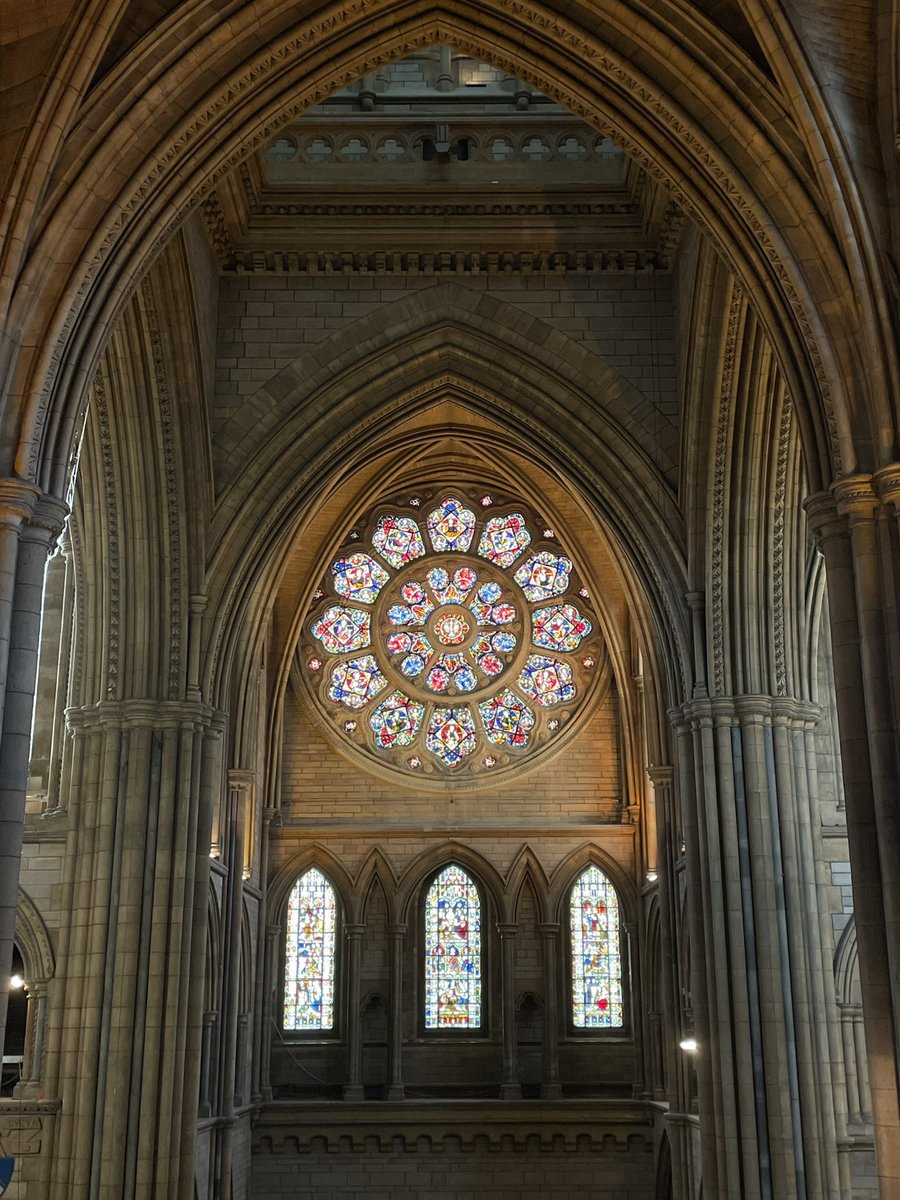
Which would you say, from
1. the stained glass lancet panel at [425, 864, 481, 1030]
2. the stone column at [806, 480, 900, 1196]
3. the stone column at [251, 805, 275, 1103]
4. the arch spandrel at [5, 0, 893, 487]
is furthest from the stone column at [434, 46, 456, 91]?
the stained glass lancet panel at [425, 864, 481, 1030]

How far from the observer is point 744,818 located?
14828 mm

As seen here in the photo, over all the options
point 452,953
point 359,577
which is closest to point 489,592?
point 359,577

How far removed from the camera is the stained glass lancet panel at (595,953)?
856 inches

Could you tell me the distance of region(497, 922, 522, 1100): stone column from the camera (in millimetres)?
20875

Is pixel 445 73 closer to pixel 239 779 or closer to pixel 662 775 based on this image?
pixel 662 775

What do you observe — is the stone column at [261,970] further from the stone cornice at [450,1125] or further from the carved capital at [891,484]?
the carved capital at [891,484]

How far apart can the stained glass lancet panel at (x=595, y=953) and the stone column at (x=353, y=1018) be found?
3283mm

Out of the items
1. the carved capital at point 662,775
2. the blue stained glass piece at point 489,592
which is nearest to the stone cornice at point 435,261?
the carved capital at point 662,775

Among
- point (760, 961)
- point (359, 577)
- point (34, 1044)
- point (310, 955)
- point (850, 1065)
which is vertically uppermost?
point (359, 577)

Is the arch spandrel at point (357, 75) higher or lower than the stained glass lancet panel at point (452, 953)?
higher

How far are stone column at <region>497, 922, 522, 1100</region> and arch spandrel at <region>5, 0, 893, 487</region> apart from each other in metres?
13.2

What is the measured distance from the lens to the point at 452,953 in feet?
72.1

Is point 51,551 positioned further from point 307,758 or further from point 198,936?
point 307,758

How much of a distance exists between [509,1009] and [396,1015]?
169cm
